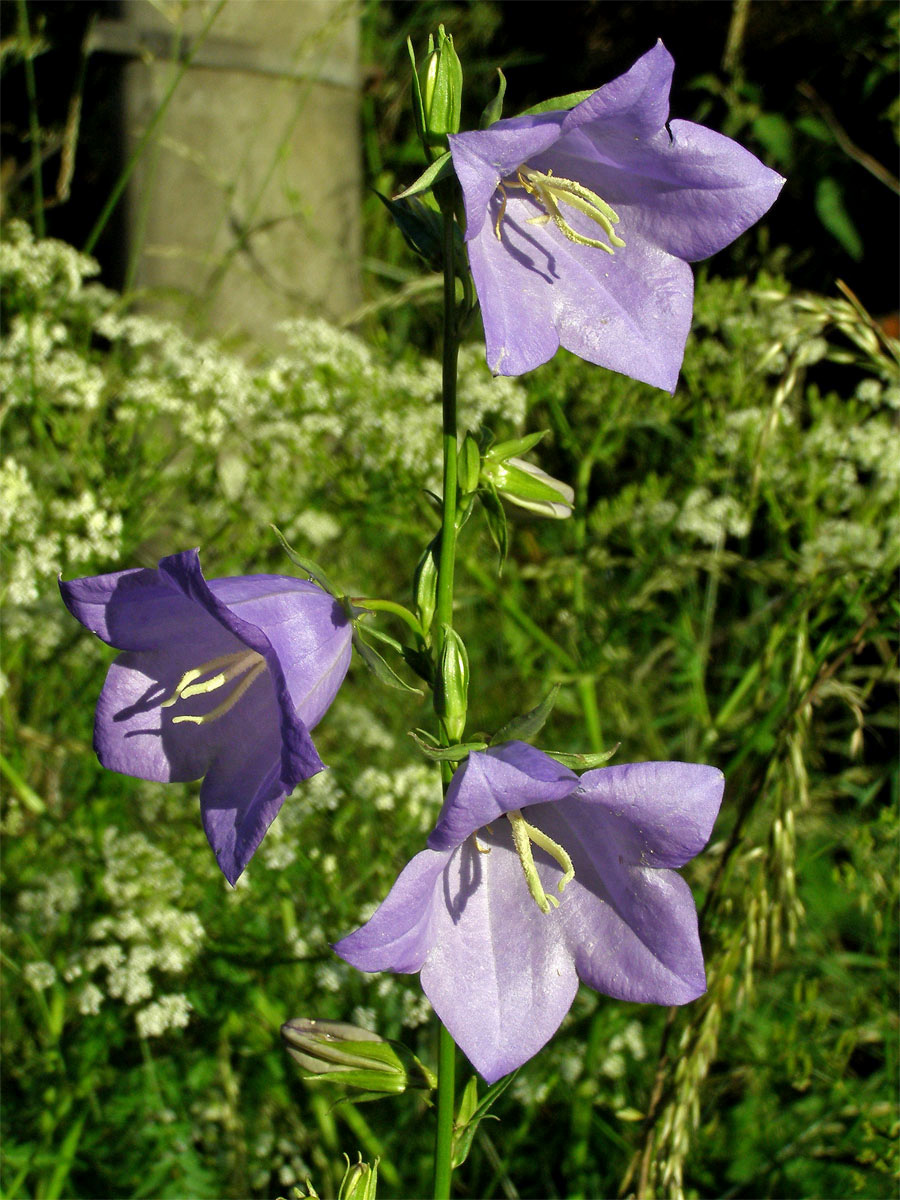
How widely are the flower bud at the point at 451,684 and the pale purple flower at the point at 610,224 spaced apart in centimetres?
33

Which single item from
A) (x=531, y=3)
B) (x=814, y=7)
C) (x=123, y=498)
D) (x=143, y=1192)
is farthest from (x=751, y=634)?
(x=531, y=3)

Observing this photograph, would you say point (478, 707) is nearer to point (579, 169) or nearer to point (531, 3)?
point (579, 169)

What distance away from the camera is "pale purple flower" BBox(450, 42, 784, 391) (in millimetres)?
1153

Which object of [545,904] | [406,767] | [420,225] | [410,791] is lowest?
[406,767]

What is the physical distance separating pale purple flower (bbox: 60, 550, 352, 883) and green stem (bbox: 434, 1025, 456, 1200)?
38 cm

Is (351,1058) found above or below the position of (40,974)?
above

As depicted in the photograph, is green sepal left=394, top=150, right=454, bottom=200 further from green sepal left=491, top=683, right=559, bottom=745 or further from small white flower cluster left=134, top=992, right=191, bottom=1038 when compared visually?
small white flower cluster left=134, top=992, right=191, bottom=1038

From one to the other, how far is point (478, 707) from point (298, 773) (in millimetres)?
2022

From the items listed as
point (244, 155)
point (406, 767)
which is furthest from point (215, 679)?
point (244, 155)

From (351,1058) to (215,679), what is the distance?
0.52m

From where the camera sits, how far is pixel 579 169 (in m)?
1.47

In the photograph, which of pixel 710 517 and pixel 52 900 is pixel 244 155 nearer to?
pixel 710 517

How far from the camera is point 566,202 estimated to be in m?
1.42

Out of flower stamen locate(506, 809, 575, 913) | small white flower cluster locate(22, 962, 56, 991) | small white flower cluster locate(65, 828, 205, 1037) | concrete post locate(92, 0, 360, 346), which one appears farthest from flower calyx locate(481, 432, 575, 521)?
concrete post locate(92, 0, 360, 346)
